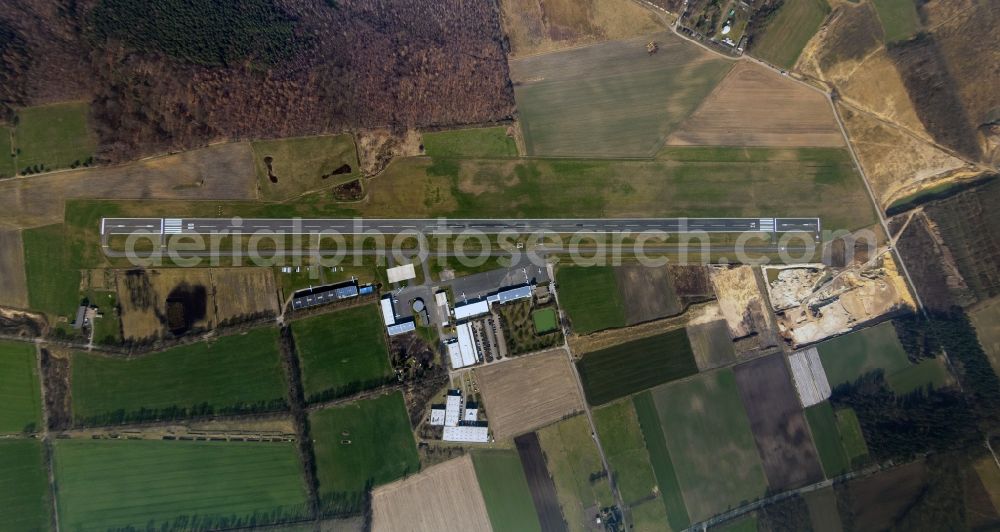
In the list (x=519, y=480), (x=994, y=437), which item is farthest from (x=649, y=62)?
(x=994, y=437)

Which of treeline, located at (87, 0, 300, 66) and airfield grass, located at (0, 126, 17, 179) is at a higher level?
treeline, located at (87, 0, 300, 66)

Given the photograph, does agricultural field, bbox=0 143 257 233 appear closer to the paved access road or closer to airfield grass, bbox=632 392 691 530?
the paved access road

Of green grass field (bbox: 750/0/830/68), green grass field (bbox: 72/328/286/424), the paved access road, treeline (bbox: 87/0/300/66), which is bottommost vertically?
green grass field (bbox: 72/328/286/424)

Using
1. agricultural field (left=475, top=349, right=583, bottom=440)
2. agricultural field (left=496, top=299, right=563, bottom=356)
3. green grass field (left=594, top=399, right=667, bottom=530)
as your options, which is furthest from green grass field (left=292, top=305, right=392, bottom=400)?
green grass field (left=594, top=399, right=667, bottom=530)

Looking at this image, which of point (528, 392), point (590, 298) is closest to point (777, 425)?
point (590, 298)

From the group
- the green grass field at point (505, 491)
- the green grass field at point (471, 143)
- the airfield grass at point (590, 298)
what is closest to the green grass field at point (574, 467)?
the green grass field at point (505, 491)

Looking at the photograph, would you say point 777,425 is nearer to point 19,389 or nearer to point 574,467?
point 574,467

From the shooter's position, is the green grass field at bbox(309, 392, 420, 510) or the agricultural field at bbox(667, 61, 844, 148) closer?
the green grass field at bbox(309, 392, 420, 510)
